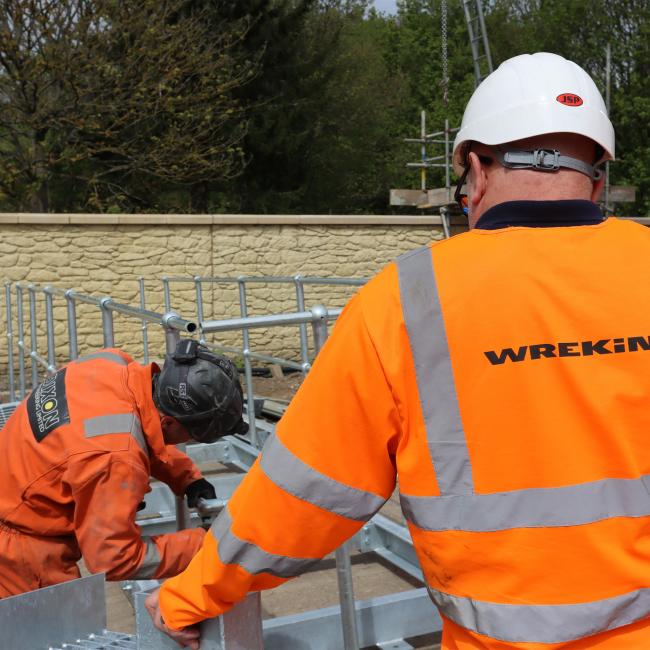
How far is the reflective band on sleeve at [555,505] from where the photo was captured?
1258 mm

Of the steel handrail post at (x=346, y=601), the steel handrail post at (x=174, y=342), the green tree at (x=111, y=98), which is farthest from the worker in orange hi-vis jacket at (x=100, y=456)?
the green tree at (x=111, y=98)

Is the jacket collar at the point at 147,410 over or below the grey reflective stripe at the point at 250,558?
below

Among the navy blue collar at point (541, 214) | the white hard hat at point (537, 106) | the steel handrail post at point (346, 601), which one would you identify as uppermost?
the white hard hat at point (537, 106)

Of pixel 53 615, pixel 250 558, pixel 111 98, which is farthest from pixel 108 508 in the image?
pixel 111 98

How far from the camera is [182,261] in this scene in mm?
12789

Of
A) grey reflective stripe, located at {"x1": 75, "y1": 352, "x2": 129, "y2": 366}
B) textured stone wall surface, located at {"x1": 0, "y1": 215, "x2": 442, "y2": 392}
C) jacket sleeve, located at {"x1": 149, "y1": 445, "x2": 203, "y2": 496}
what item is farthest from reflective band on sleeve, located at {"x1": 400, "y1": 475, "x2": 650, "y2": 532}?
textured stone wall surface, located at {"x1": 0, "y1": 215, "x2": 442, "y2": 392}

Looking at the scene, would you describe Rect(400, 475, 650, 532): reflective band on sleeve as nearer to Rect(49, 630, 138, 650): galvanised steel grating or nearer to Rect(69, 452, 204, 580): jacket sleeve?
Rect(49, 630, 138, 650): galvanised steel grating

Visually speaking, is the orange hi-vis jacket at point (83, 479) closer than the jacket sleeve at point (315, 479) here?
No

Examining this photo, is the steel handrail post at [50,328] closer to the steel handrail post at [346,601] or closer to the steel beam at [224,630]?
the steel handrail post at [346,601]

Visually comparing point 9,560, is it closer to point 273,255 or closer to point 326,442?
point 326,442

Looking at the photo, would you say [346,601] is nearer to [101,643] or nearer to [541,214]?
[101,643]

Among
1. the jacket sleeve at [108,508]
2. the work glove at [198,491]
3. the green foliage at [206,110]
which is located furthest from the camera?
the green foliage at [206,110]

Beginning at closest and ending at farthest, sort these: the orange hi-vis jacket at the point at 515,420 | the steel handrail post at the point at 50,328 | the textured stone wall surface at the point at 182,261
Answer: the orange hi-vis jacket at the point at 515,420, the steel handrail post at the point at 50,328, the textured stone wall surface at the point at 182,261

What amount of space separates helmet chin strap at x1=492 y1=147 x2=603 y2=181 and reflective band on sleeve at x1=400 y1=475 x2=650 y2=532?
0.50 meters
